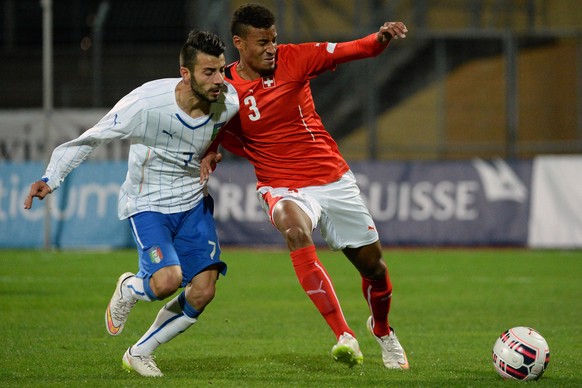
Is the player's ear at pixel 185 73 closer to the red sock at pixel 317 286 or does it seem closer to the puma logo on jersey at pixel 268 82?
the puma logo on jersey at pixel 268 82

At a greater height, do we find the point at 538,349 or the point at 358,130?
the point at 358,130

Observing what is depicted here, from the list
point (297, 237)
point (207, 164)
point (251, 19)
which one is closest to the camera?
point (297, 237)

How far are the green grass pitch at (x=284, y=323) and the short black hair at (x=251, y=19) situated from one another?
2.31 meters

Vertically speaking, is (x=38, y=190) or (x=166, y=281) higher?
(x=38, y=190)

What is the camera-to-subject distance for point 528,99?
68.1 ft

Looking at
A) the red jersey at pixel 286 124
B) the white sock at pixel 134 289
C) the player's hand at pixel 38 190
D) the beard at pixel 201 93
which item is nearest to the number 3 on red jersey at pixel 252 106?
the red jersey at pixel 286 124

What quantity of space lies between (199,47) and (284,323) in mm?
3663

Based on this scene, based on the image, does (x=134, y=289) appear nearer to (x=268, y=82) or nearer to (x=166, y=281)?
(x=166, y=281)

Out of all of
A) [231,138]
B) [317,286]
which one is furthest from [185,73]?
[317,286]

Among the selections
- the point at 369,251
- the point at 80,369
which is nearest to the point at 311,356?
the point at 369,251

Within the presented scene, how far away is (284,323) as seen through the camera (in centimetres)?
938

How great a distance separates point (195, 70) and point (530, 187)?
11461 millimetres

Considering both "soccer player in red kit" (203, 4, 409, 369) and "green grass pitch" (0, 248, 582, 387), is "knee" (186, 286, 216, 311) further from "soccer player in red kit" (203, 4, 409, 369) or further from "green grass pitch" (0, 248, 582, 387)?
"soccer player in red kit" (203, 4, 409, 369)

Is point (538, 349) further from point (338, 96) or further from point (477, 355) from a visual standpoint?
point (338, 96)
